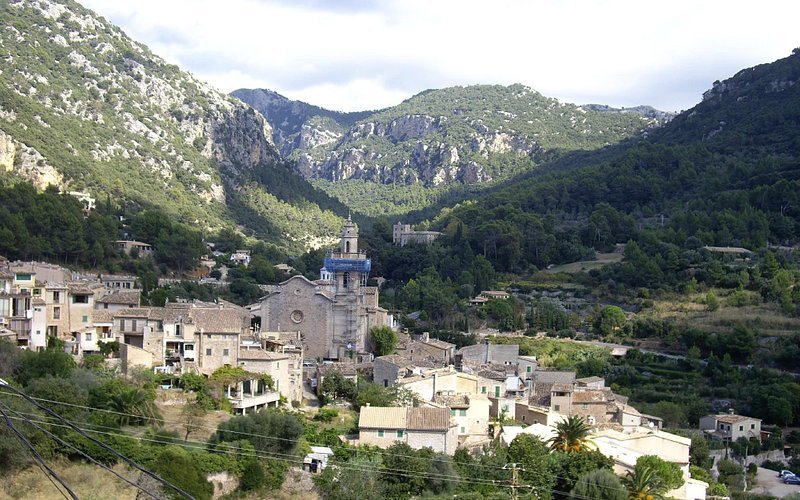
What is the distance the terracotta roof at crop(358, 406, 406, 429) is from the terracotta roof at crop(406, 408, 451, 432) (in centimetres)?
18

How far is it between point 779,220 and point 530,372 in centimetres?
4178

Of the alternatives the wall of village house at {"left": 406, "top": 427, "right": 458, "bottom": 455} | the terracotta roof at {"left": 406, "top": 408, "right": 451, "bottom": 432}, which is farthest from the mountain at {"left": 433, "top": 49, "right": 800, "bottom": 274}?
the wall of village house at {"left": 406, "top": 427, "right": 458, "bottom": 455}

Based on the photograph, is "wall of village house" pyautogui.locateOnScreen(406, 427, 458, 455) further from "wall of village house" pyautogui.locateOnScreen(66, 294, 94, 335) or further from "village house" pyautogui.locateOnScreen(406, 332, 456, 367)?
"village house" pyautogui.locateOnScreen(406, 332, 456, 367)

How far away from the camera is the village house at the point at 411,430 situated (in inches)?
1123

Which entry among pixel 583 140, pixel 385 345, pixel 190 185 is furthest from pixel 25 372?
pixel 583 140

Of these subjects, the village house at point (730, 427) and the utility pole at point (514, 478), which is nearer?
the utility pole at point (514, 478)

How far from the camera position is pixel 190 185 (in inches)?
3664

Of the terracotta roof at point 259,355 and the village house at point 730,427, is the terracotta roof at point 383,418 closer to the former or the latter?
the terracotta roof at point 259,355

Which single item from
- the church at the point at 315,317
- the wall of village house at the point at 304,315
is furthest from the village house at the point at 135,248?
the wall of village house at the point at 304,315

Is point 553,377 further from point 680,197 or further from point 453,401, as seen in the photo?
point 680,197

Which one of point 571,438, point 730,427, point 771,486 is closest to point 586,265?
point 730,427

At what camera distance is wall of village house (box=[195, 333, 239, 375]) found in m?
31.7

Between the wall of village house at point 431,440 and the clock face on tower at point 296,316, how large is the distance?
15170 mm

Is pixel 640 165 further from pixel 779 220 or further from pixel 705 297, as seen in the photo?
pixel 705 297
